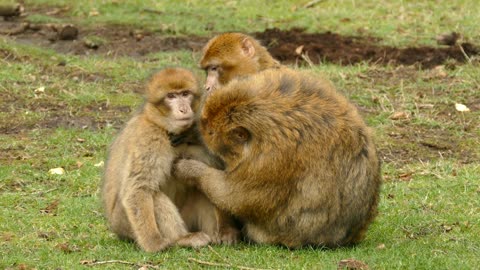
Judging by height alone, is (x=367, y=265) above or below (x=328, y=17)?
above

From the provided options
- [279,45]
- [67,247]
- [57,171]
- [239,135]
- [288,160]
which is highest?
[239,135]

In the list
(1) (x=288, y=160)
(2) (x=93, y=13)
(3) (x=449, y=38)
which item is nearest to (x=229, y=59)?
(1) (x=288, y=160)

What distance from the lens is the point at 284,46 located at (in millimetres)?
15133

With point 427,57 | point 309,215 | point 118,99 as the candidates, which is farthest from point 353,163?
point 427,57

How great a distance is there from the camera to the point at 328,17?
17594mm

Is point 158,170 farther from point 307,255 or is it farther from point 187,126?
point 307,255

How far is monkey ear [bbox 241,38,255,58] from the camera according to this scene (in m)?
9.19

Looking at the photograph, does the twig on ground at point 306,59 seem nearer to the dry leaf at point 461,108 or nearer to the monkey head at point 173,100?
the dry leaf at point 461,108

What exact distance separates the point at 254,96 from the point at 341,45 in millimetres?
8809

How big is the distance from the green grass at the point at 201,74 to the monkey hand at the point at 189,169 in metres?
0.50

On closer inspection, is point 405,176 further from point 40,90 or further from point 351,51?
point 351,51

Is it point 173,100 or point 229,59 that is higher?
point 173,100

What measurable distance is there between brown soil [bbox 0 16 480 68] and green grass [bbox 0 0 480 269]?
462mm

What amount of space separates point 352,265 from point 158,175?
1482 millimetres
